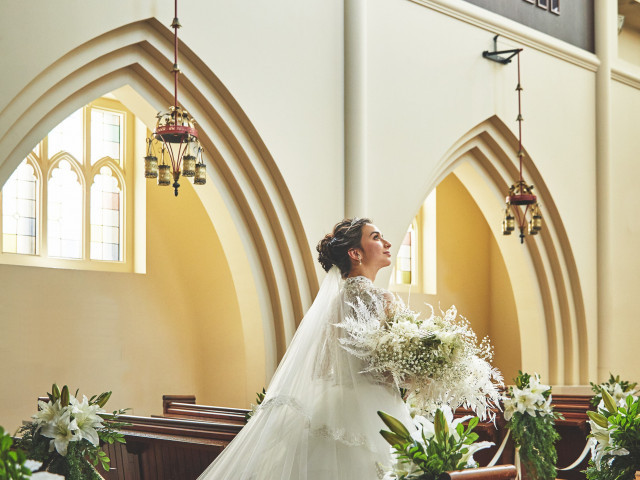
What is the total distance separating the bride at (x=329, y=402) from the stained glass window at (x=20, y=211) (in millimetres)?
5386

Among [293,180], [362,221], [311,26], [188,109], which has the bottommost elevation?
[362,221]

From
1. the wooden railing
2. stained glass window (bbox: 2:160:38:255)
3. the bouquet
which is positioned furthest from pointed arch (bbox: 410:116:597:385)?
the bouquet

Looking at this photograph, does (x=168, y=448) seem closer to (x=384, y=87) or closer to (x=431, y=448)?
(x=431, y=448)

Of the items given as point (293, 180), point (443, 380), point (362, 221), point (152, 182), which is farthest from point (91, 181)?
point (443, 380)

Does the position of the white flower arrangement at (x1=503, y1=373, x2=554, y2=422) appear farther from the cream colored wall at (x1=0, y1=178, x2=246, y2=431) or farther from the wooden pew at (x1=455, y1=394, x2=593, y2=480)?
the cream colored wall at (x1=0, y1=178, x2=246, y2=431)

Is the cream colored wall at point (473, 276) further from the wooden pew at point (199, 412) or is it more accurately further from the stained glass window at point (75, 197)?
the wooden pew at point (199, 412)

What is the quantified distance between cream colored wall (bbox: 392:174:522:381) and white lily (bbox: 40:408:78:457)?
376 inches

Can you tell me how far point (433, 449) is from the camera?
114 inches

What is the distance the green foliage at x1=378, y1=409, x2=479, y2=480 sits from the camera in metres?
2.87

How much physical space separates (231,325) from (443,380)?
22.5 feet

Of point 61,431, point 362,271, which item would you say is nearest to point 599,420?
point 362,271

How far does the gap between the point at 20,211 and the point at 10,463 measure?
7.73m

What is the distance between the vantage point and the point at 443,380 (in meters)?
3.86

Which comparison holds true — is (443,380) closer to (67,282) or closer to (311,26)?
(311,26)
